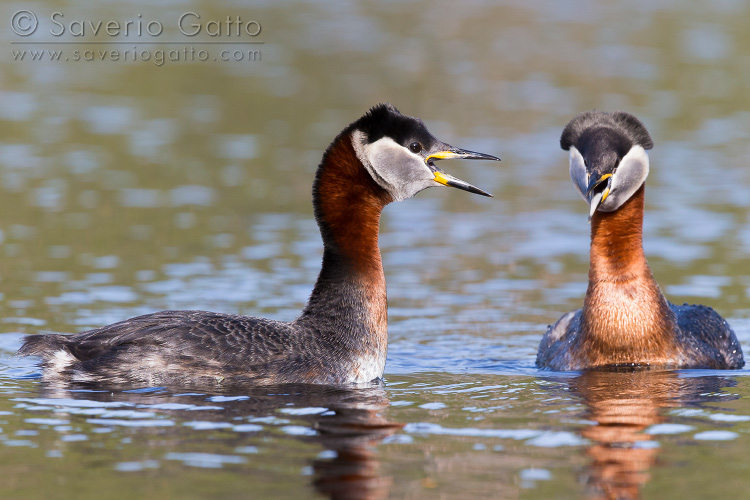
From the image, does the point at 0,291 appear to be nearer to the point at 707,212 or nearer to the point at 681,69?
the point at 707,212

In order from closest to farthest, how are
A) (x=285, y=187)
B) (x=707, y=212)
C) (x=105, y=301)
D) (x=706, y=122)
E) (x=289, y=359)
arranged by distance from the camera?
(x=289, y=359)
(x=105, y=301)
(x=707, y=212)
(x=285, y=187)
(x=706, y=122)

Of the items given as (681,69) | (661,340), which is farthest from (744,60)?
(661,340)

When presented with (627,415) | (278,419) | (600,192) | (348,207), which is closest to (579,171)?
(600,192)

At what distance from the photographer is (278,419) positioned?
10930 millimetres

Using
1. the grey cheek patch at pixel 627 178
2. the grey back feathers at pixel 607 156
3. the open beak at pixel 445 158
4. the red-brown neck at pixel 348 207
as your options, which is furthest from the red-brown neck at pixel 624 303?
the red-brown neck at pixel 348 207

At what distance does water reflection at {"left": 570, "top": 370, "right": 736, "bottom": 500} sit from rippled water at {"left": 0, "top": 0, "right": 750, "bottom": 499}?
4 centimetres

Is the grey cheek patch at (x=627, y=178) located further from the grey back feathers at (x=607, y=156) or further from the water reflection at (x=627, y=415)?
the water reflection at (x=627, y=415)

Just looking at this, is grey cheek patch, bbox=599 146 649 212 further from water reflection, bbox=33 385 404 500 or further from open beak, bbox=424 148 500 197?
water reflection, bbox=33 385 404 500

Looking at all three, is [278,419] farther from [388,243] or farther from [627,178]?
[388,243]

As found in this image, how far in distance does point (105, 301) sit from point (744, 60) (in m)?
25.4

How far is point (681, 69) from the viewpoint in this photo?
36.1 meters

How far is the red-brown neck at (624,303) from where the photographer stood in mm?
13414

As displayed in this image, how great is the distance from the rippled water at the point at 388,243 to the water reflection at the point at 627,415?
0.04 meters

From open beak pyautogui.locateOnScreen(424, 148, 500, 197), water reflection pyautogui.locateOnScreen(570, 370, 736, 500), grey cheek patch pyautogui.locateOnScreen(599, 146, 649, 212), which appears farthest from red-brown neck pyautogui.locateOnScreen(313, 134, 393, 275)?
water reflection pyautogui.locateOnScreen(570, 370, 736, 500)
